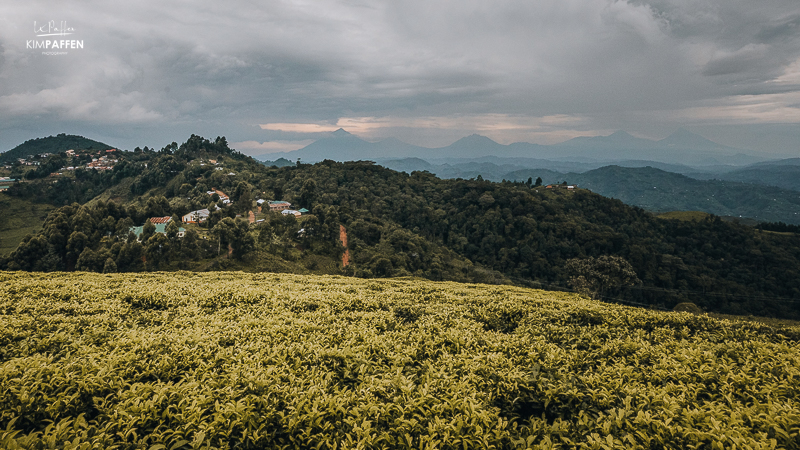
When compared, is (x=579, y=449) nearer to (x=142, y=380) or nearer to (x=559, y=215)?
(x=142, y=380)

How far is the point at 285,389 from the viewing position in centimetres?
387

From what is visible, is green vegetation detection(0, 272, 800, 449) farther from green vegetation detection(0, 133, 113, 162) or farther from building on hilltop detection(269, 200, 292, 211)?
green vegetation detection(0, 133, 113, 162)

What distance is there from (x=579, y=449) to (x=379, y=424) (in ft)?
6.77

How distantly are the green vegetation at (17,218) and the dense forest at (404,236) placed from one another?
15.9ft

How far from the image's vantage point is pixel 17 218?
6888cm

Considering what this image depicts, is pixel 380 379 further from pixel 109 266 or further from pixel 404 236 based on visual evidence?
pixel 404 236

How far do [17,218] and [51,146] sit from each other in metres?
130

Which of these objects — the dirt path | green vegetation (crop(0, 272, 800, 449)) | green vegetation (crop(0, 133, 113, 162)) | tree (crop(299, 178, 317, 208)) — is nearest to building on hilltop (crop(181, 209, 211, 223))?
tree (crop(299, 178, 317, 208))

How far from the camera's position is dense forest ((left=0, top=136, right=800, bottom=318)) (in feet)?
130

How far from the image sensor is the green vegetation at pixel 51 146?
149250 millimetres

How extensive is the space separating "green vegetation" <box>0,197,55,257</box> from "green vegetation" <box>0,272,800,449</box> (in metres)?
78.2

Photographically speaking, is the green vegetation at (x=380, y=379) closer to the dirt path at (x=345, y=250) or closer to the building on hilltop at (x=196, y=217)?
the dirt path at (x=345, y=250)

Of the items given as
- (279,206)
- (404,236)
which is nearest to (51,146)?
(279,206)

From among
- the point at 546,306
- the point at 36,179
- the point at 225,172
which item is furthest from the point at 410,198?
the point at 36,179
